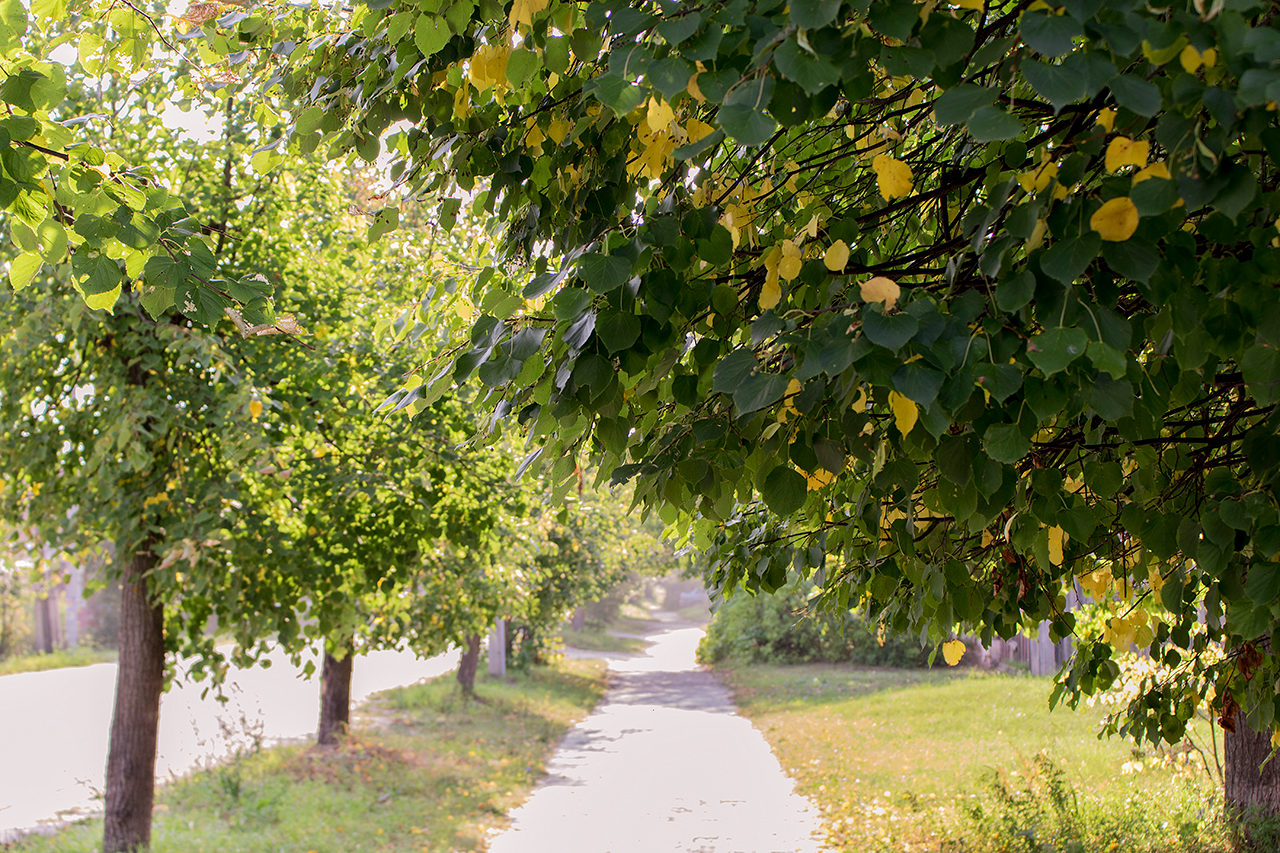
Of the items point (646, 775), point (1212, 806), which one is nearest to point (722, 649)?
point (646, 775)

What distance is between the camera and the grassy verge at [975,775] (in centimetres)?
723

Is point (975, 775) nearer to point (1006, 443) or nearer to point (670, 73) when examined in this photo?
point (1006, 443)

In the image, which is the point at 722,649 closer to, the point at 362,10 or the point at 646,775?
the point at 646,775

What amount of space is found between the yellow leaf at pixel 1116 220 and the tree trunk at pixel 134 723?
22.9ft

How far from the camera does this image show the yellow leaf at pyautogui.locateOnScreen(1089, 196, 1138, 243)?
1569mm

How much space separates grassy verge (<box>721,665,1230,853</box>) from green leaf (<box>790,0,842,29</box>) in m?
6.93

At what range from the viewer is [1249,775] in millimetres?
6484

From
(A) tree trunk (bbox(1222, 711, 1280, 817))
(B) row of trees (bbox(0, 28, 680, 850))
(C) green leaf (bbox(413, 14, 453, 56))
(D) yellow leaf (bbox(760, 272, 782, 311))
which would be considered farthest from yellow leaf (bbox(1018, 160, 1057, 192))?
(A) tree trunk (bbox(1222, 711, 1280, 817))

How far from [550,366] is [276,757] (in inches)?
436

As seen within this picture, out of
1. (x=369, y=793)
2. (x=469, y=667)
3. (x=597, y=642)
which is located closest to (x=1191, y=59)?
(x=369, y=793)

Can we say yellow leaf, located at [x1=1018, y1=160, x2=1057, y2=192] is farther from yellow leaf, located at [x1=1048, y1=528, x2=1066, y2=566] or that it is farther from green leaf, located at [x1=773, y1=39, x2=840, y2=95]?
yellow leaf, located at [x1=1048, y1=528, x2=1066, y2=566]

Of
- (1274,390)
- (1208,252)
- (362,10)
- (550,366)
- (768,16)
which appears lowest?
(1274,390)

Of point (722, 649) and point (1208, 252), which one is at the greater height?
point (1208, 252)

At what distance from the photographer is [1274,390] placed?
5.45 feet
